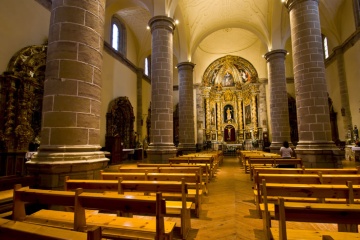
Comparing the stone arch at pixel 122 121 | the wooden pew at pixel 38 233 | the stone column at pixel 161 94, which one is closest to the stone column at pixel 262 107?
the stone arch at pixel 122 121

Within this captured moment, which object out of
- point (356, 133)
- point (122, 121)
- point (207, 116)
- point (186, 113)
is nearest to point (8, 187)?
point (186, 113)

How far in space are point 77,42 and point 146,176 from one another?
2.46m

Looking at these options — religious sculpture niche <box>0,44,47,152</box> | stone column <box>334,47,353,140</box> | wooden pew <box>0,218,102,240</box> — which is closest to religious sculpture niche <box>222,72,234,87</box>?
stone column <box>334,47,353,140</box>

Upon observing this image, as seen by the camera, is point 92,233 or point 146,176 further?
point 146,176

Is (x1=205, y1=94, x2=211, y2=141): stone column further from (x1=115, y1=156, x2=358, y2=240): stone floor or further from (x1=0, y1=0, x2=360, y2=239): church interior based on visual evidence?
(x1=115, y1=156, x2=358, y2=240): stone floor

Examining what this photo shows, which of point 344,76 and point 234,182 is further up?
point 344,76

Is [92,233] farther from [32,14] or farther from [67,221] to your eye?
[32,14]

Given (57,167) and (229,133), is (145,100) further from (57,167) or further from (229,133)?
(57,167)

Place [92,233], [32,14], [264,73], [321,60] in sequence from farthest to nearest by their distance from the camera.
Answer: [264,73] < [32,14] < [321,60] < [92,233]

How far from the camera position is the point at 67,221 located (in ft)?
7.45

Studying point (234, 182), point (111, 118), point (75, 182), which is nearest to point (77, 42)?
point (75, 182)

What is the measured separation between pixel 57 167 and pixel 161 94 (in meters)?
5.64

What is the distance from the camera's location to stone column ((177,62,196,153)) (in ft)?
42.9

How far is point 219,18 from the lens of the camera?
15320 mm
